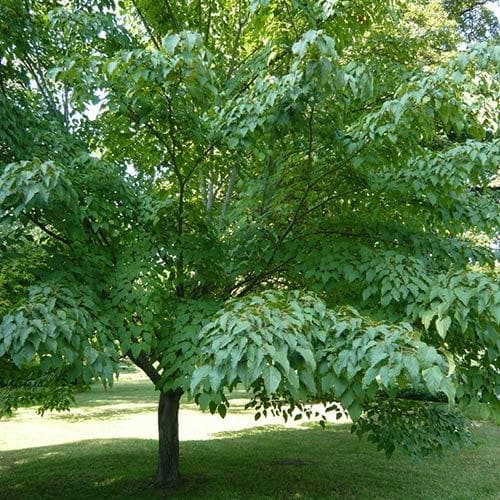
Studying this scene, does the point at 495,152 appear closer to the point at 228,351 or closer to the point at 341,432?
the point at 228,351

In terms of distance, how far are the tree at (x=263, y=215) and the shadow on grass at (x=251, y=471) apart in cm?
136

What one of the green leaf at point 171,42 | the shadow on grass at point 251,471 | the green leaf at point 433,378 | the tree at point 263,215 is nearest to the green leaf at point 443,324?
the tree at point 263,215

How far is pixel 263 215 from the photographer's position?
3867 millimetres

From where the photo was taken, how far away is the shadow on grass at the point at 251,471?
5582 mm

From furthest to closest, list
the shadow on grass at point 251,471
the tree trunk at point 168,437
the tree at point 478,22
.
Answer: the tree at point 478,22, the shadow on grass at point 251,471, the tree trunk at point 168,437

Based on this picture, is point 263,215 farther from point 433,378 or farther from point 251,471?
point 251,471

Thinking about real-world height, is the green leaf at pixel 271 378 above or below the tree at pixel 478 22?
below

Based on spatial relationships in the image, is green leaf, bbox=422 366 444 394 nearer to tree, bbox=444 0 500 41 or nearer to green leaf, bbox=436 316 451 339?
green leaf, bbox=436 316 451 339

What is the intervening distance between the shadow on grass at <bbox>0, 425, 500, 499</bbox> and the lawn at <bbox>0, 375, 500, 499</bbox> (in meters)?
0.01

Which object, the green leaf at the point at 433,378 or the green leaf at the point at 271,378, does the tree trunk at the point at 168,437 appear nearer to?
the green leaf at the point at 271,378

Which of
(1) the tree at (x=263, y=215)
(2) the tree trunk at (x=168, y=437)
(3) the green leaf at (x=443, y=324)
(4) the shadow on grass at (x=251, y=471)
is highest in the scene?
(1) the tree at (x=263, y=215)

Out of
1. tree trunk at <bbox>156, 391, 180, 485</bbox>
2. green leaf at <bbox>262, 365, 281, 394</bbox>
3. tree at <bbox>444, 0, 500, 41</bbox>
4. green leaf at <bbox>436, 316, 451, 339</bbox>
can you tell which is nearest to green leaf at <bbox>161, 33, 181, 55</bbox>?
green leaf at <bbox>262, 365, 281, 394</bbox>

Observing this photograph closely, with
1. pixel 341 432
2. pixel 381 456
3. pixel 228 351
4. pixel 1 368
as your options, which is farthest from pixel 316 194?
pixel 341 432

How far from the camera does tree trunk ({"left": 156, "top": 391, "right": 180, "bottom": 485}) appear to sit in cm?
514
